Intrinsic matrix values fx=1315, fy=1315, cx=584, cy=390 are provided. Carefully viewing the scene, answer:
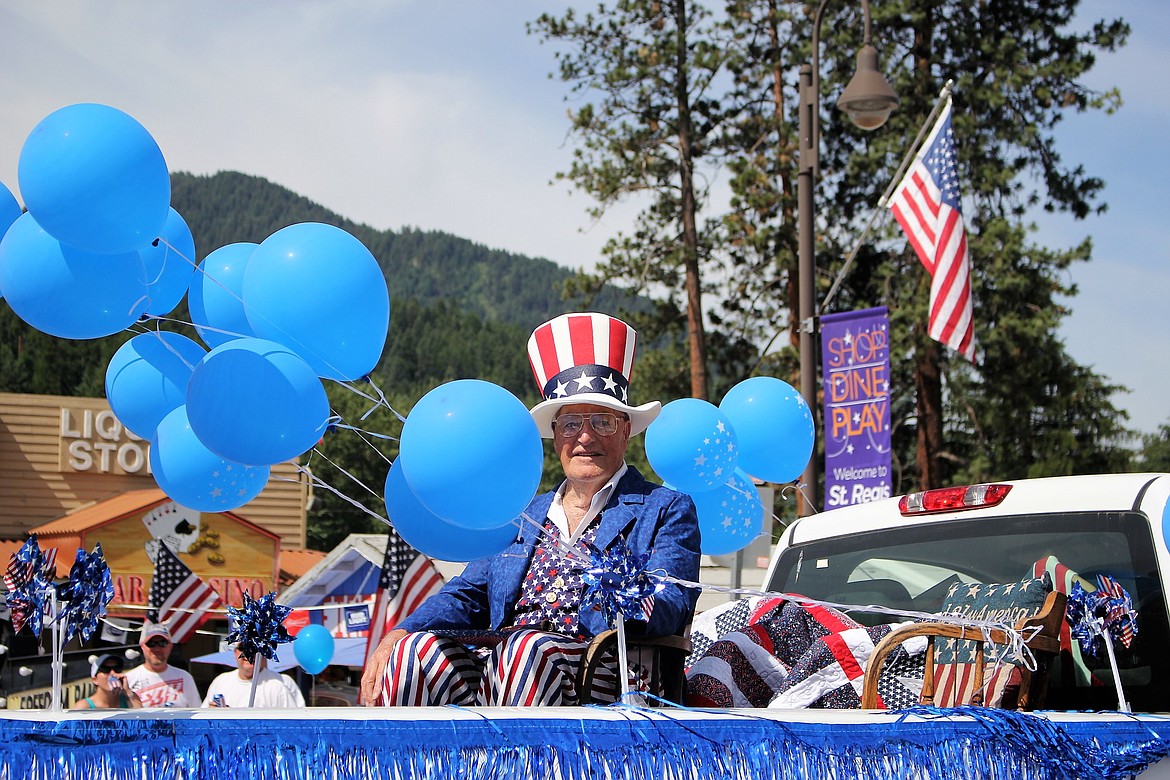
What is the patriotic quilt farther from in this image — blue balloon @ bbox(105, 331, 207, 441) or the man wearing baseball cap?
the man wearing baseball cap

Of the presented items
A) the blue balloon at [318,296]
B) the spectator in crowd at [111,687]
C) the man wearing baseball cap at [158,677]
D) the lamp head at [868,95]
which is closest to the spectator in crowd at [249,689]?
the man wearing baseball cap at [158,677]

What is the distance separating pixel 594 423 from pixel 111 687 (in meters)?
5.85

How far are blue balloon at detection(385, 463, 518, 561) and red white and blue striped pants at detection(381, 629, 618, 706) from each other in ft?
0.84

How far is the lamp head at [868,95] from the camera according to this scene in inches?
426

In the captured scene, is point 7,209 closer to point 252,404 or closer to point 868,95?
point 252,404

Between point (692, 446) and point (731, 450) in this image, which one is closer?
point (692, 446)

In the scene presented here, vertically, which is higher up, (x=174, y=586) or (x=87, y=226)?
(x=87, y=226)

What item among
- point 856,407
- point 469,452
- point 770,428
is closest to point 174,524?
point 856,407

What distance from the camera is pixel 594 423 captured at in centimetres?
412

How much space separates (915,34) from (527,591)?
75.3ft

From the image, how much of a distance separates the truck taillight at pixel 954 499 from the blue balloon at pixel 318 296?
225cm

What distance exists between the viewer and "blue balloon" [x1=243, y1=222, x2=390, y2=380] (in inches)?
138

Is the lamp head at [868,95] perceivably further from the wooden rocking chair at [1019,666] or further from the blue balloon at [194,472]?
the blue balloon at [194,472]

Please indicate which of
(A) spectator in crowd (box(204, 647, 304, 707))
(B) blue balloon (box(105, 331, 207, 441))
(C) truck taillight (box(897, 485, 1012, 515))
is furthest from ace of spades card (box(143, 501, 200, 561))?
(C) truck taillight (box(897, 485, 1012, 515))
